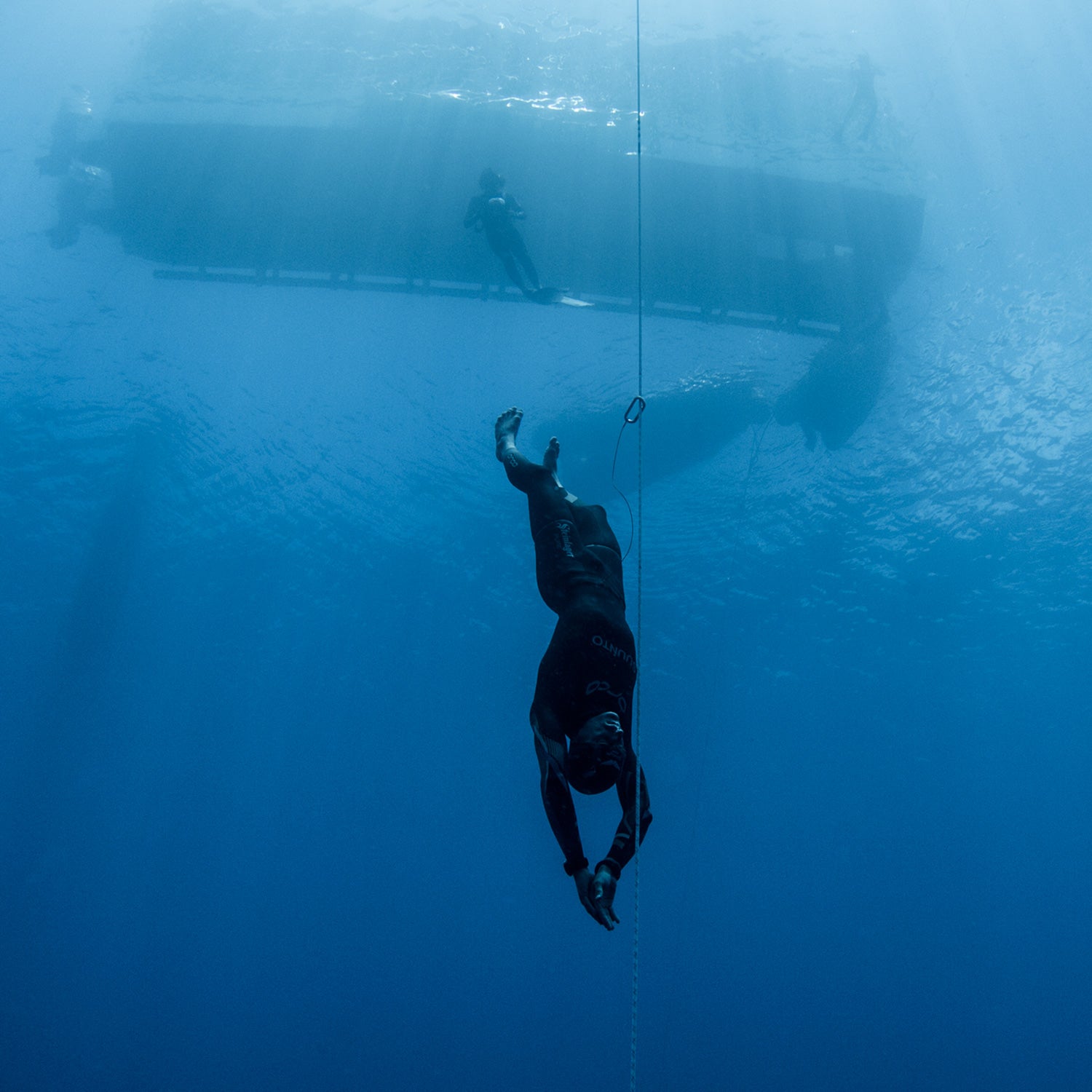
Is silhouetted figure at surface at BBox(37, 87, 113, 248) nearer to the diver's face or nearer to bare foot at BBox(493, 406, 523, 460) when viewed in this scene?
bare foot at BBox(493, 406, 523, 460)

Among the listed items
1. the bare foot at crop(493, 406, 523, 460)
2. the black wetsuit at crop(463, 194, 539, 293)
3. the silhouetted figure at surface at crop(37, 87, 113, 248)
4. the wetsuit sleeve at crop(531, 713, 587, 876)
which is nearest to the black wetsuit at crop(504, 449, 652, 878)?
the wetsuit sleeve at crop(531, 713, 587, 876)

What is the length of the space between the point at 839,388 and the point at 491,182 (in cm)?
945

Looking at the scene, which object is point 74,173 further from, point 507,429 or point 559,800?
point 559,800

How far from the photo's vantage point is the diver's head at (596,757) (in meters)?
3.16

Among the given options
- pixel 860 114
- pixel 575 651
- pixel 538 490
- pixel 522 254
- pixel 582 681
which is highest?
pixel 860 114

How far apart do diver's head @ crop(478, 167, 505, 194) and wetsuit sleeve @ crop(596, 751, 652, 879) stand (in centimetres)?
899

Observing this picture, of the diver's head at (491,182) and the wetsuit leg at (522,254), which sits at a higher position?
the diver's head at (491,182)

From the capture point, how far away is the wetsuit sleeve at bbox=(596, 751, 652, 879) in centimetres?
315

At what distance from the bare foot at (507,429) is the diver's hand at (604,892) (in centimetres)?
319

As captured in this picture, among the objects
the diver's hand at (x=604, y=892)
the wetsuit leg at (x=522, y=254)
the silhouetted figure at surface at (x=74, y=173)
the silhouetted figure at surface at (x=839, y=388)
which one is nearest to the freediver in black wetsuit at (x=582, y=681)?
the diver's hand at (x=604, y=892)

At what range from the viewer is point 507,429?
5.39m

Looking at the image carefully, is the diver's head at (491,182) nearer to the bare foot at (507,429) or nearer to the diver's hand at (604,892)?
the bare foot at (507,429)

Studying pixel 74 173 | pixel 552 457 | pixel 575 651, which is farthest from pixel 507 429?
pixel 74 173

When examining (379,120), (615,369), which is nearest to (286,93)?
(379,120)
